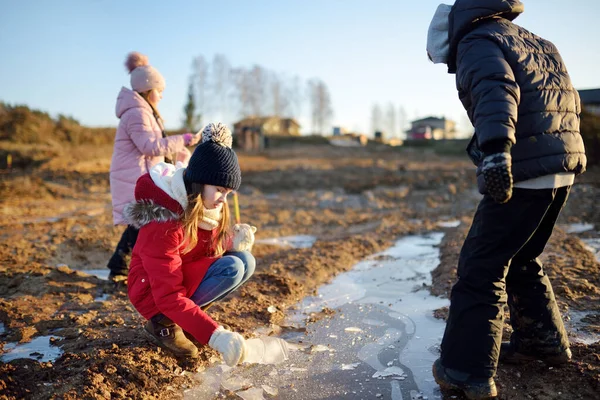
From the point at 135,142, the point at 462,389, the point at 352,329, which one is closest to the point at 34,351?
the point at 135,142

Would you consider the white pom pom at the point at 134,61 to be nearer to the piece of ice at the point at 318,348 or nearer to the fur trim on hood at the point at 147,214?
the fur trim on hood at the point at 147,214

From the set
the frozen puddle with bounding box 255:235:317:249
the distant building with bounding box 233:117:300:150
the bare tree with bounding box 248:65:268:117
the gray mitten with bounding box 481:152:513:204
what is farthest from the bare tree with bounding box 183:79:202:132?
the gray mitten with bounding box 481:152:513:204

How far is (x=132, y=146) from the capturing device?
394 centimetres

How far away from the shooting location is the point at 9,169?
49.2ft

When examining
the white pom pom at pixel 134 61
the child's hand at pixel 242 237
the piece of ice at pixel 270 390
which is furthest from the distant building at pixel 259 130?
the piece of ice at pixel 270 390

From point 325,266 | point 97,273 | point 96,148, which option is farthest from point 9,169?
point 325,266

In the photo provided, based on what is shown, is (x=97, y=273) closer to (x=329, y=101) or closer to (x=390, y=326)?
(x=390, y=326)

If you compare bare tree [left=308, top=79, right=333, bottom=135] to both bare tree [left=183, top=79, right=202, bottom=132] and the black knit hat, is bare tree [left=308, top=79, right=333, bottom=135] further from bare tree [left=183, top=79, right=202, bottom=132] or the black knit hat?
the black knit hat

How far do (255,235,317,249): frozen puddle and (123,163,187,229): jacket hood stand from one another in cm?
375

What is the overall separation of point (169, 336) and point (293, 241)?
405 centimetres

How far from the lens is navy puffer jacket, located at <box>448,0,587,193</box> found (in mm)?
2055

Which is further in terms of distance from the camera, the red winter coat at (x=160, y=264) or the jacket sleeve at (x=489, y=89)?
the red winter coat at (x=160, y=264)

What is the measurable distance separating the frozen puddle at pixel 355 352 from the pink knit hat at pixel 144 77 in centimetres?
215

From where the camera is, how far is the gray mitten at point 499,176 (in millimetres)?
2010
